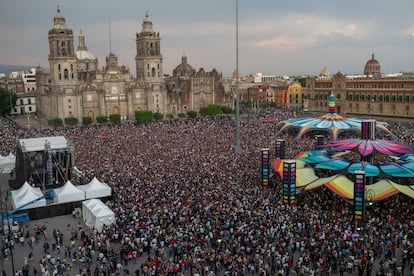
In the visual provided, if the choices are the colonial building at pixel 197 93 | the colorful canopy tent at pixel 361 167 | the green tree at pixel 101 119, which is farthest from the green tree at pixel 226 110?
the colorful canopy tent at pixel 361 167

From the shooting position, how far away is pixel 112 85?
76.4m

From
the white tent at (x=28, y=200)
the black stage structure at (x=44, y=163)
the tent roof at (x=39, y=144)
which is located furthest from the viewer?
the tent roof at (x=39, y=144)

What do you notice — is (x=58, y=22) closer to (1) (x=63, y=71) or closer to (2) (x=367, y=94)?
(1) (x=63, y=71)

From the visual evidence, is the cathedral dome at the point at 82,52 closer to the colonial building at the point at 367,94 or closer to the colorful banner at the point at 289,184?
the colonial building at the point at 367,94

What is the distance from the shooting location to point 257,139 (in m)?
47.1

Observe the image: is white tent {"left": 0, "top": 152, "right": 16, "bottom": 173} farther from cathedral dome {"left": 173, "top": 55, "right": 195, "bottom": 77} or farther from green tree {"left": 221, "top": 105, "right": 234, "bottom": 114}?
cathedral dome {"left": 173, "top": 55, "right": 195, "bottom": 77}

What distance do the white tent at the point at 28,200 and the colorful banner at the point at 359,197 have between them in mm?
17524

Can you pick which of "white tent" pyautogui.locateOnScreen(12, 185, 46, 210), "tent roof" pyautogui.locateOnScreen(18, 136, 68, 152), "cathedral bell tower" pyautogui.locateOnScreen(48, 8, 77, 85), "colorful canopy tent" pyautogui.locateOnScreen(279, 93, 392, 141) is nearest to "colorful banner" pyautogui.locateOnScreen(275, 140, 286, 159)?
"colorful canopy tent" pyautogui.locateOnScreen(279, 93, 392, 141)

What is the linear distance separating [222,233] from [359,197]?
772cm

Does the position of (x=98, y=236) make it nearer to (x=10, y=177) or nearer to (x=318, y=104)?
(x=10, y=177)

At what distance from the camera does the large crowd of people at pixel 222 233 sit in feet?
58.2

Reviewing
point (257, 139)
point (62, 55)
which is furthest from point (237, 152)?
point (62, 55)

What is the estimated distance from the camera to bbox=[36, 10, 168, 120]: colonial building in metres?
71.9

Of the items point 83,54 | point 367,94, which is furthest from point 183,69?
point 367,94
